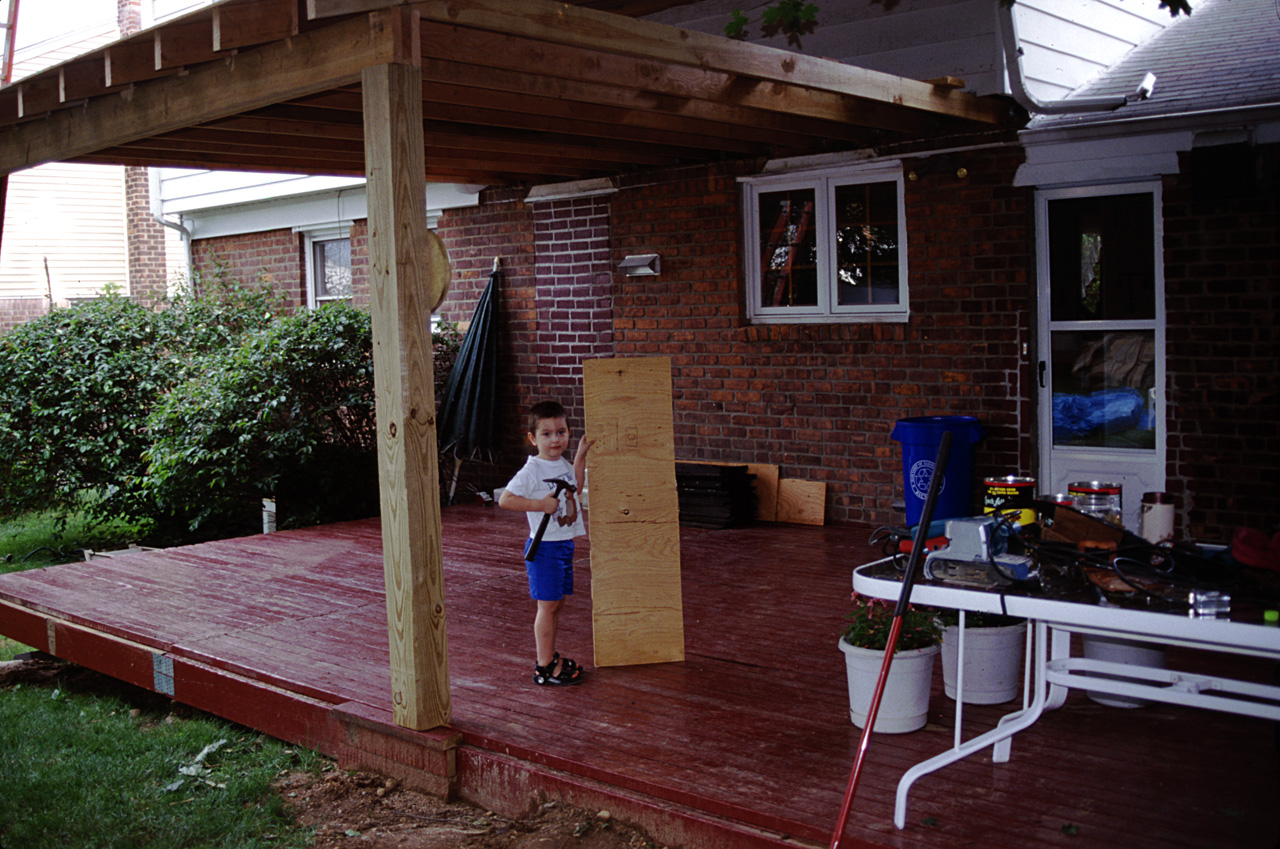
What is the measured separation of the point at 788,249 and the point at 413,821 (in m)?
5.54

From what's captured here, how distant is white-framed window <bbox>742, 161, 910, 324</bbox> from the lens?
803cm

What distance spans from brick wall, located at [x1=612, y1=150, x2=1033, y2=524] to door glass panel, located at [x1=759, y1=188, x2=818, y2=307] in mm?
225

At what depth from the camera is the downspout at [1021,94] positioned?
6.80 m

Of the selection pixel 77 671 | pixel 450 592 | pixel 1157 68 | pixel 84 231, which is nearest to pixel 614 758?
pixel 450 592

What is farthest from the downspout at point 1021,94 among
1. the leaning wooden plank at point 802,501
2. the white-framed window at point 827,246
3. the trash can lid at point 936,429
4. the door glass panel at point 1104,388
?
the leaning wooden plank at point 802,501

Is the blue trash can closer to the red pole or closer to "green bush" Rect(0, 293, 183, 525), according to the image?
"green bush" Rect(0, 293, 183, 525)

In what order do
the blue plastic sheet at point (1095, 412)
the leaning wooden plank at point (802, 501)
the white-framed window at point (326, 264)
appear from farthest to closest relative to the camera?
the white-framed window at point (326, 264) < the leaning wooden plank at point (802, 501) < the blue plastic sheet at point (1095, 412)

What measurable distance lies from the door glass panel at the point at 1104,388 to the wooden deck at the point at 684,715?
5.39ft

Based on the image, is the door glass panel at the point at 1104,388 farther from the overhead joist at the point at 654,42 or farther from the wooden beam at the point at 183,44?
the wooden beam at the point at 183,44

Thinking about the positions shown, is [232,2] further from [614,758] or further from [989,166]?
[989,166]

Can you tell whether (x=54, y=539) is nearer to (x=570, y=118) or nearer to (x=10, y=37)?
(x=10, y=37)

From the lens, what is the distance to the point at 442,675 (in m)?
4.50

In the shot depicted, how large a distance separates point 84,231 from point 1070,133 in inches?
559

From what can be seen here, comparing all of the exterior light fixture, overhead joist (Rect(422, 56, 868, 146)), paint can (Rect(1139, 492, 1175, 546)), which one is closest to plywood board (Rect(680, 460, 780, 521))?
the exterior light fixture
